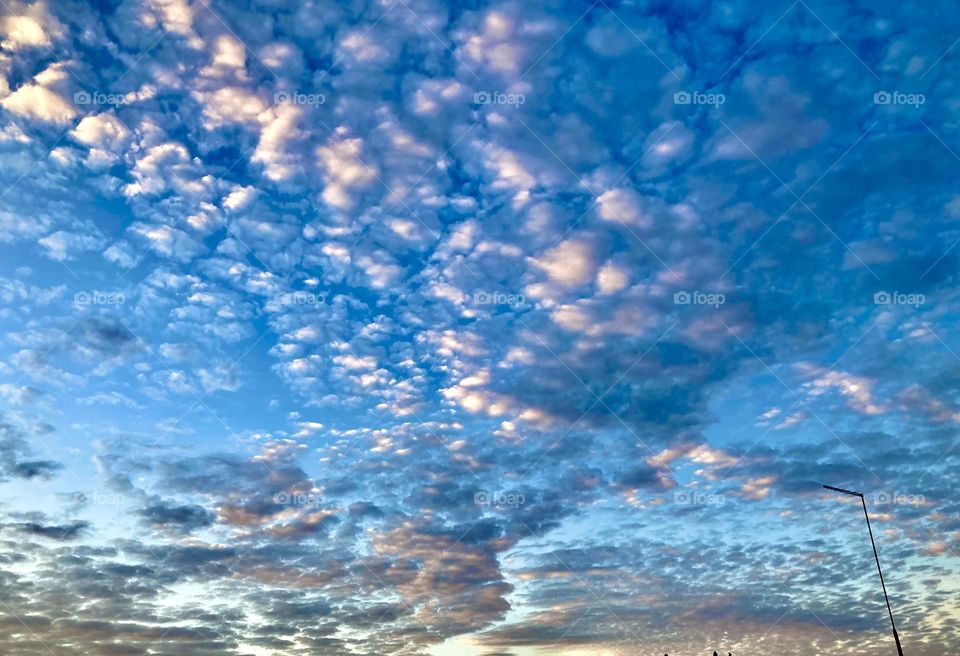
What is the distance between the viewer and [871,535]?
159ft

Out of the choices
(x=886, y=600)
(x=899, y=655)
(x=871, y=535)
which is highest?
(x=871, y=535)

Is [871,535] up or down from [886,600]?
up

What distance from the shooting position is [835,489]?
4644cm

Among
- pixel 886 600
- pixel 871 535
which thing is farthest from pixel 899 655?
pixel 871 535

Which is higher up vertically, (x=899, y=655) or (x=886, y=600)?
(x=886, y=600)

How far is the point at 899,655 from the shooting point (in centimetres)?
4306

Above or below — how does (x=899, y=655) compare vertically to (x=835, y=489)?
below

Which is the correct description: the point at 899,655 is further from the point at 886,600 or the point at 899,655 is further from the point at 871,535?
the point at 871,535

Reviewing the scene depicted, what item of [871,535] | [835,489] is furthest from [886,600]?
[835,489]

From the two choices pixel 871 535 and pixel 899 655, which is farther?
pixel 871 535

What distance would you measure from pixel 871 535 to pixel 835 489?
18.3 ft

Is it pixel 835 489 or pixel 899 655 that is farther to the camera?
pixel 835 489

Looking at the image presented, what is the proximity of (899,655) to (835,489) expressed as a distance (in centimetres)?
1072

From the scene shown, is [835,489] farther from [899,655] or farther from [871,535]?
[899,655]
